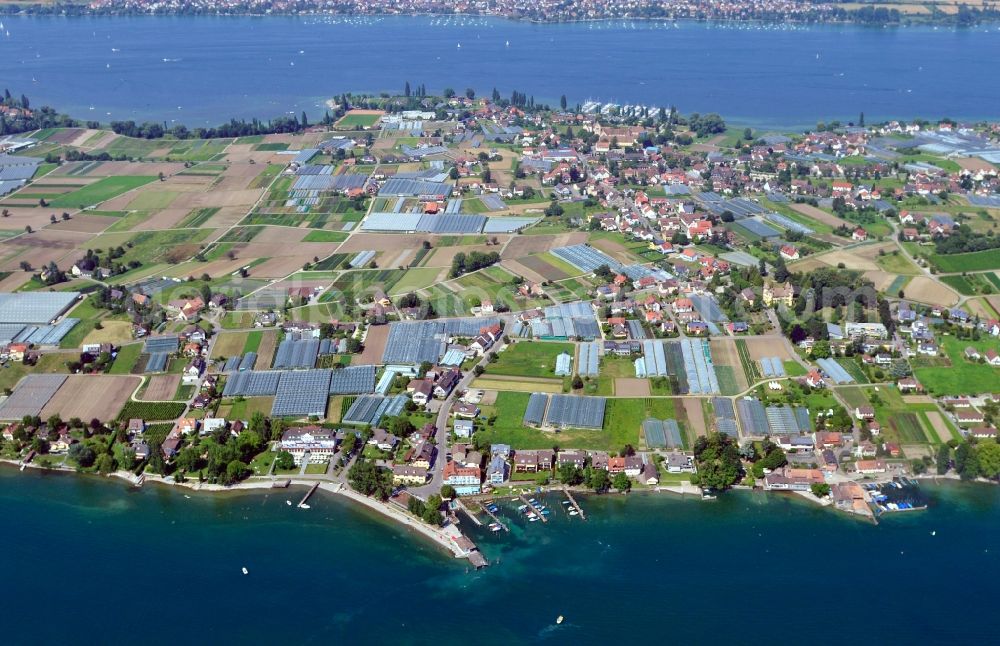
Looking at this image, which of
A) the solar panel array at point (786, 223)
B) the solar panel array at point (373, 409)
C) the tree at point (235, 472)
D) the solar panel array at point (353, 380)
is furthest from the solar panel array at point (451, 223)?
the tree at point (235, 472)

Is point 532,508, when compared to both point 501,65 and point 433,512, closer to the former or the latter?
point 433,512

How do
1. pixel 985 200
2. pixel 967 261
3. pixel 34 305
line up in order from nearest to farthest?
1. pixel 34 305
2. pixel 967 261
3. pixel 985 200

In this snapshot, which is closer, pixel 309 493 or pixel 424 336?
pixel 309 493

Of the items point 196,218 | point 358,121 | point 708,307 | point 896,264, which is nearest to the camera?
point 708,307

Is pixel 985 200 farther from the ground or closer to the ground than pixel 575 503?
farther from the ground

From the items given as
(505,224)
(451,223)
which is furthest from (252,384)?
(505,224)

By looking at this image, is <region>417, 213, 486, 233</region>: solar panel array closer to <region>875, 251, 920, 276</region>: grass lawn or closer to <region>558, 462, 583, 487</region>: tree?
<region>875, 251, 920, 276</region>: grass lawn

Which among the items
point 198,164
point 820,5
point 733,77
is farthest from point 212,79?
point 820,5

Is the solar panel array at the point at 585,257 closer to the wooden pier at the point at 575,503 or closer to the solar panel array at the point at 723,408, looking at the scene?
the solar panel array at the point at 723,408
